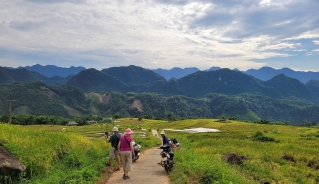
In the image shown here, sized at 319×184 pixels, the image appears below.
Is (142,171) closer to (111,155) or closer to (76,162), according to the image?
(111,155)

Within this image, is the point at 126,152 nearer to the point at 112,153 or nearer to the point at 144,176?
the point at 144,176

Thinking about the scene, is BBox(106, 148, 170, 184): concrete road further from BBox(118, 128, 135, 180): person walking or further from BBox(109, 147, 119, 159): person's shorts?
BBox(109, 147, 119, 159): person's shorts

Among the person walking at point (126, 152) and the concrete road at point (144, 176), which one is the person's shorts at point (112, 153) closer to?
the concrete road at point (144, 176)

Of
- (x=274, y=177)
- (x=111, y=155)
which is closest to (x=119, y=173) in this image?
(x=111, y=155)

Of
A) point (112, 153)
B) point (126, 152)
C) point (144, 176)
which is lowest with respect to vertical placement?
point (144, 176)

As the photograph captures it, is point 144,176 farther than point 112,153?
No

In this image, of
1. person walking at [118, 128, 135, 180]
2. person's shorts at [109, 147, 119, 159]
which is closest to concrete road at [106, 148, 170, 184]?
person walking at [118, 128, 135, 180]

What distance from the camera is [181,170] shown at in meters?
13.7

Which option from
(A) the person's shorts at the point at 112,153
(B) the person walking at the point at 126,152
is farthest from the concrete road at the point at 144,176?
(A) the person's shorts at the point at 112,153

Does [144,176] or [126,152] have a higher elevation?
[126,152]

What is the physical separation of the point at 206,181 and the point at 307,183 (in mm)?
11013

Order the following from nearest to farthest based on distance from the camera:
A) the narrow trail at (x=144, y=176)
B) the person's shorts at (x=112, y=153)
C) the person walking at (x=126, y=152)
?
1. the narrow trail at (x=144, y=176)
2. the person walking at (x=126, y=152)
3. the person's shorts at (x=112, y=153)

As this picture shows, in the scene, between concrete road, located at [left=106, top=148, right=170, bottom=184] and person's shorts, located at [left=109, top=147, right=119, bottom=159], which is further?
person's shorts, located at [left=109, top=147, right=119, bottom=159]

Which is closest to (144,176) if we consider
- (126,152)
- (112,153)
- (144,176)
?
(144,176)
